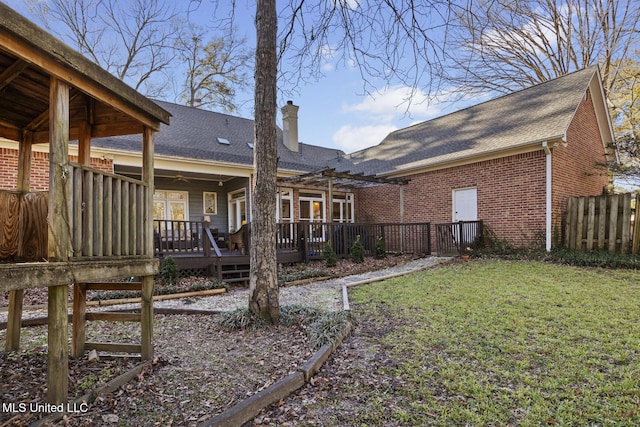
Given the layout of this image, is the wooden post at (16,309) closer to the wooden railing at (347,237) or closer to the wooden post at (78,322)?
the wooden post at (78,322)

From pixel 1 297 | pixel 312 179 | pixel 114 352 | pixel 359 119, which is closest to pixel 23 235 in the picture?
pixel 114 352

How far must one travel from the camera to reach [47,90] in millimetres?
2916

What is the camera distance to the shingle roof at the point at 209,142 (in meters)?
10.3

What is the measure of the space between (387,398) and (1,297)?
6858 mm

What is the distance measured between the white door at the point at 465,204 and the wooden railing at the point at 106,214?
10.9 metres

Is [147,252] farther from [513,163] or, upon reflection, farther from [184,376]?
[513,163]

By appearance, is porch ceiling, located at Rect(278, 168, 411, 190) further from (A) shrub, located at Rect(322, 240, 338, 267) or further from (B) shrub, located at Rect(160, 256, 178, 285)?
(B) shrub, located at Rect(160, 256, 178, 285)

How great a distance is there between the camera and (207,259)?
7.85 meters

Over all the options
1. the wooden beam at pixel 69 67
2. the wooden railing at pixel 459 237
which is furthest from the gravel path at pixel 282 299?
the wooden railing at pixel 459 237

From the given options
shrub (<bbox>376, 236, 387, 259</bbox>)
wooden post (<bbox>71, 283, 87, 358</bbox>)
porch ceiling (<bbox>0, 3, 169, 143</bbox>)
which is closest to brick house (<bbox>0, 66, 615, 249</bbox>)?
shrub (<bbox>376, 236, 387, 259</bbox>)

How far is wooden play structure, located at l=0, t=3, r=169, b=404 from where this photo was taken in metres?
2.16

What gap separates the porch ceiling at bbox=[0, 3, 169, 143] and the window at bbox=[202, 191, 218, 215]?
9.72m

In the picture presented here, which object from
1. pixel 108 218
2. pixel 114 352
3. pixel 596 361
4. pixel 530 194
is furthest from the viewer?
pixel 530 194

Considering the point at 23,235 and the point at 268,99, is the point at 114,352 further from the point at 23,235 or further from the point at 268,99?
the point at 268,99
